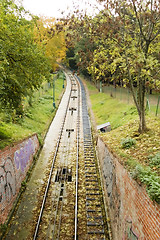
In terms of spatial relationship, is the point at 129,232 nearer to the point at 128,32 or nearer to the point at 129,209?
the point at 129,209

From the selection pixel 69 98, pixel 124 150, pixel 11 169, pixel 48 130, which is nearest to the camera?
pixel 124 150

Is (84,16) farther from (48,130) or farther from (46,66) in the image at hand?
(48,130)

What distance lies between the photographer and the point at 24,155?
47.5 ft

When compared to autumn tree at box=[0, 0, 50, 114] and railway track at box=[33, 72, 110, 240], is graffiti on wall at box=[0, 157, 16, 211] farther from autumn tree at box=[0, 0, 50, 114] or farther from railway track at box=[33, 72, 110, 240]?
autumn tree at box=[0, 0, 50, 114]

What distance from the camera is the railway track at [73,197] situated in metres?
10.1

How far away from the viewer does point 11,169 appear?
457 inches

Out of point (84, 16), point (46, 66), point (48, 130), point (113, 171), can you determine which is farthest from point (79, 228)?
point (48, 130)

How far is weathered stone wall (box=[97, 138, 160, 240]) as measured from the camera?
5828 mm

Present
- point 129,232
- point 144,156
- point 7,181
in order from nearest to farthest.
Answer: point 129,232
point 144,156
point 7,181

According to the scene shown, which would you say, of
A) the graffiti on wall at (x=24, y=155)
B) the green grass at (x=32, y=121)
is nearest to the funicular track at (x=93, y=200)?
the graffiti on wall at (x=24, y=155)

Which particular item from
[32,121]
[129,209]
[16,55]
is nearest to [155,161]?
[129,209]

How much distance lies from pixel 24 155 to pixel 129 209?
8.65 metres

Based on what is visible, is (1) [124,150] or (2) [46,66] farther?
(2) [46,66]

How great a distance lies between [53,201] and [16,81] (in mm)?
6733
